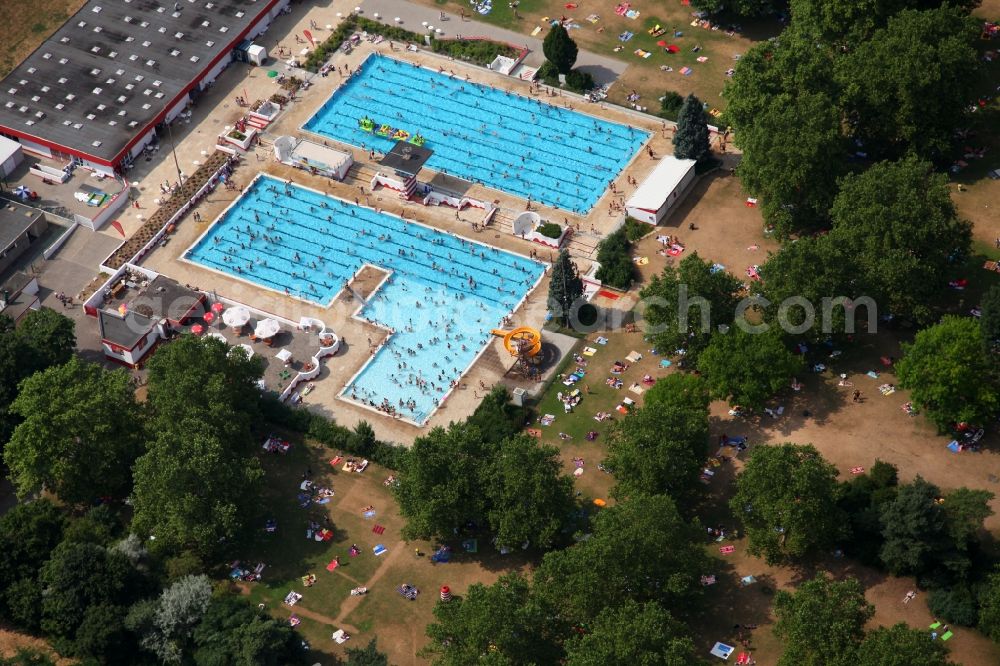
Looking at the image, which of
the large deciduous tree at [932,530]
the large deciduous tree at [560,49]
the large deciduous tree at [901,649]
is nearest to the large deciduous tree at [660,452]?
the large deciduous tree at [932,530]

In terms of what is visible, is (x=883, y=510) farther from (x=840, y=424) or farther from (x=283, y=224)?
(x=283, y=224)

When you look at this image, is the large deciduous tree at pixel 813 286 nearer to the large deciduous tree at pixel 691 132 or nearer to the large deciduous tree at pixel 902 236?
the large deciduous tree at pixel 902 236

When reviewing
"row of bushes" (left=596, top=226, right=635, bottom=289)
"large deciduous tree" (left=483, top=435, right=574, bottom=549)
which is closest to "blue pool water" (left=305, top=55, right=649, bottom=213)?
"row of bushes" (left=596, top=226, right=635, bottom=289)

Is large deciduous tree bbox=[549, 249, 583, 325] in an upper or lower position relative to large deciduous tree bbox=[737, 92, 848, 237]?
lower

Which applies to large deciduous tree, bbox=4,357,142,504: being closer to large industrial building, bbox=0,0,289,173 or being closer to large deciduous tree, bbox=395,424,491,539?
large deciduous tree, bbox=395,424,491,539

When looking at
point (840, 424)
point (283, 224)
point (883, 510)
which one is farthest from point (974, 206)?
point (283, 224)

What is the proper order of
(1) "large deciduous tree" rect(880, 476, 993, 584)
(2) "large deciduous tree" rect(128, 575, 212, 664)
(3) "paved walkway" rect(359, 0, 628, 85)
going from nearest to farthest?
(1) "large deciduous tree" rect(880, 476, 993, 584) → (2) "large deciduous tree" rect(128, 575, 212, 664) → (3) "paved walkway" rect(359, 0, 628, 85)
